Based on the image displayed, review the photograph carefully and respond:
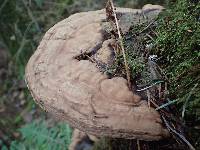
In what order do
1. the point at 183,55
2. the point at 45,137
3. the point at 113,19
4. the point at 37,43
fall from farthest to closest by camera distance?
the point at 37,43 → the point at 45,137 → the point at 113,19 → the point at 183,55

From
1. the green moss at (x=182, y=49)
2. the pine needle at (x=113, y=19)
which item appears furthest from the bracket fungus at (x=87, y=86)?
the green moss at (x=182, y=49)

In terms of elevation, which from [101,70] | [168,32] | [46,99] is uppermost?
[168,32]

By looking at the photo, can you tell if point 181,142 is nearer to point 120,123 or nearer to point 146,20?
point 120,123

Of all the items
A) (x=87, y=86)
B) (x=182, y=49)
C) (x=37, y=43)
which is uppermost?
(x=182, y=49)

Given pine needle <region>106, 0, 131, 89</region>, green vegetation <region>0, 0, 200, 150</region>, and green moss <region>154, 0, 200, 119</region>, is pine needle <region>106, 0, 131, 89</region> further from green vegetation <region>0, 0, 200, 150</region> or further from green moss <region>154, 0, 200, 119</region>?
green moss <region>154, 0, 200, 119</region>

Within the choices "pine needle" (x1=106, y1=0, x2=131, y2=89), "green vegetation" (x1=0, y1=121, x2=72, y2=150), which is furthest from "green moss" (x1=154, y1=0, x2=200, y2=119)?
"green vegetation" (x1=0, y1=121, x2=72, y2=150)

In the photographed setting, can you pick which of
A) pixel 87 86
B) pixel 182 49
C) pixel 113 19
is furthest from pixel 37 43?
pixel 182 49

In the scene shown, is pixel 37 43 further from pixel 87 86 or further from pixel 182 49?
pixel 182 49

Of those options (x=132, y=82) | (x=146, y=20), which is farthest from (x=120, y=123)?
(x=146, y=20)

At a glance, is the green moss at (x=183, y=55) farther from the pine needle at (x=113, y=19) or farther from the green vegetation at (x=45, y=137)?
the green vegetation at (x=45, y=137)
